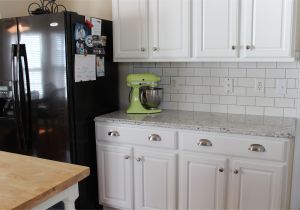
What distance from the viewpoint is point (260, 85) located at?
2684 mm

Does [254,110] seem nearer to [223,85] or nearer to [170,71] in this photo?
[223,85]

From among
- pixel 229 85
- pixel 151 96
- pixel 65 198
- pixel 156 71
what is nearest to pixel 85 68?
pixel 151 96

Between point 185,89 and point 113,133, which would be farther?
point 185,89

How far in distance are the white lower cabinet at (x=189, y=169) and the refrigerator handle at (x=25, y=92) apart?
57 centimetres

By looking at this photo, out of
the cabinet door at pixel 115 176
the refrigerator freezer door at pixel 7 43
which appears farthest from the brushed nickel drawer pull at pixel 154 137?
the refrigerator freezer door at pixel 7 43

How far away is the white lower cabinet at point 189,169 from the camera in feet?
7.18

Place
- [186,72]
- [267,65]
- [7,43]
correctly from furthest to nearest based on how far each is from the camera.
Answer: [186,72], [7,43], [267,65]

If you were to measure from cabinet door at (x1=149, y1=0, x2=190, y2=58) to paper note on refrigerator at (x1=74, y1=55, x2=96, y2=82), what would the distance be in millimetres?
517

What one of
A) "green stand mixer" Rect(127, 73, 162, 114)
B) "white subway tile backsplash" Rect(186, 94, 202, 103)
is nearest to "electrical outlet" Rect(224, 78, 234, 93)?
"white subway tile backsplash" Rect(186, 94, 202, 103)

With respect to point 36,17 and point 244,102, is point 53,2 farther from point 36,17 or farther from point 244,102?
point 244,102

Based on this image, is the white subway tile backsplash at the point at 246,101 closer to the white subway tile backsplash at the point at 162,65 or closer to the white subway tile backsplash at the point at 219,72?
the white subway tile backsplash at the point at 219,72

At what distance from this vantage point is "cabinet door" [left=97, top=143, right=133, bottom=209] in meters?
2.70

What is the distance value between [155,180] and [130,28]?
1296 millimetres

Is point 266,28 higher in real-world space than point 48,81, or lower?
higher
